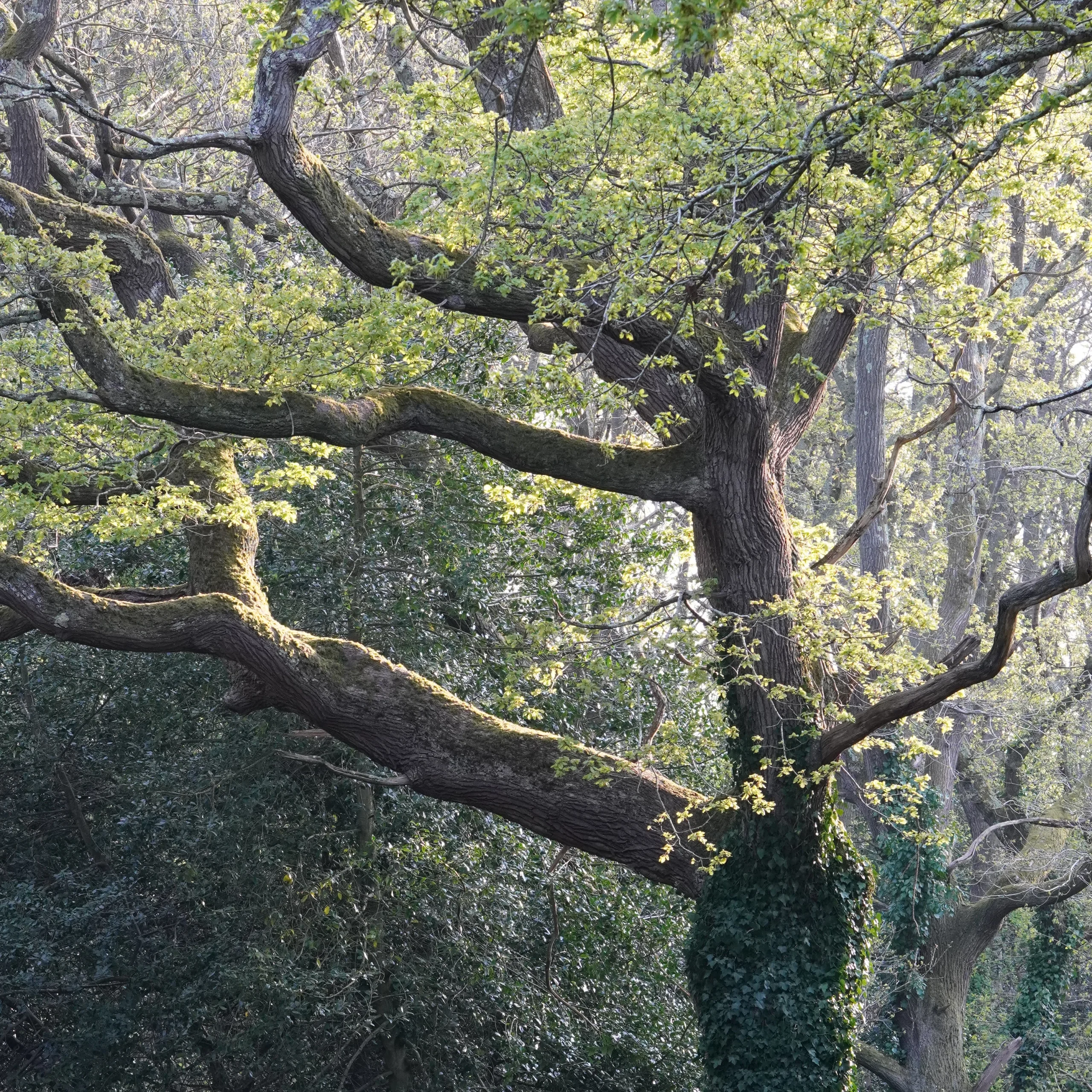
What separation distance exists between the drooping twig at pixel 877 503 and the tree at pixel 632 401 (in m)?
0.59

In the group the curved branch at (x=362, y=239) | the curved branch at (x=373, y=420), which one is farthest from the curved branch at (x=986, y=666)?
the curved branch at (x=362, y=239)

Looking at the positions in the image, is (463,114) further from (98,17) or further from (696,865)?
(98,17)

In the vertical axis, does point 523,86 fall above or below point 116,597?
above

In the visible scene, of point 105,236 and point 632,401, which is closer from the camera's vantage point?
point 632,401

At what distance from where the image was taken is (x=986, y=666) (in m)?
5.47

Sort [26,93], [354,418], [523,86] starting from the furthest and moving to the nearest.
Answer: [26,93], [523,86], [354,418]

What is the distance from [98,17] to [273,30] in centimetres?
818

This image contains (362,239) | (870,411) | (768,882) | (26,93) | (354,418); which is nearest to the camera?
(362,239)

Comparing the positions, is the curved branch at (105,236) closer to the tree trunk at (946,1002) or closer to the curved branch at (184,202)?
the curved branch at (184,202)

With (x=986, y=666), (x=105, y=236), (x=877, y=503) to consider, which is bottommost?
(x=986, y=666)

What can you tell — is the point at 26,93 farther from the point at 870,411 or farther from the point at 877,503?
the point at 870,411

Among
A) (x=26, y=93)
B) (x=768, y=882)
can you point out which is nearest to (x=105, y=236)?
(x=26, y=93)

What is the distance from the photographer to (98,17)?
11.3 meters

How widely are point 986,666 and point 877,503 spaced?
6.20 feet
